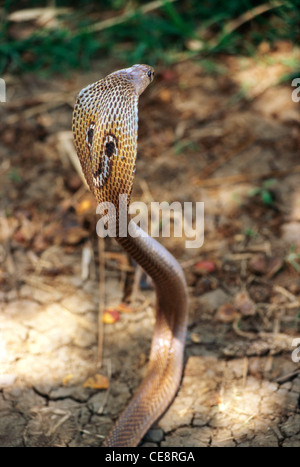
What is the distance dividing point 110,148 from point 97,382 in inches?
53.8

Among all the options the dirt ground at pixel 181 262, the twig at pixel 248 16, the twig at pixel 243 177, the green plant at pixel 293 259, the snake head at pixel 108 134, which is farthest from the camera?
the twig at pixel 248 16

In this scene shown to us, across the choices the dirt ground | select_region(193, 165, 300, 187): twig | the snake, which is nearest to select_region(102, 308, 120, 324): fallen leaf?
the dirt ground

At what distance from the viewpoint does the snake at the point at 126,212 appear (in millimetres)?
2160

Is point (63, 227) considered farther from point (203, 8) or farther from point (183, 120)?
point (203, 8)

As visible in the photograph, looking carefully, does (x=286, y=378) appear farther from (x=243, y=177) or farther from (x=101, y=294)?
(x=243, y=177)

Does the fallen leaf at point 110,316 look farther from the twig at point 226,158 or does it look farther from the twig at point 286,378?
the twig at point 226,158

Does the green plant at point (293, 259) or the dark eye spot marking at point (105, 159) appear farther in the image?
the green plant at point (293, 259)

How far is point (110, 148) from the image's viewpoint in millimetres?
2162

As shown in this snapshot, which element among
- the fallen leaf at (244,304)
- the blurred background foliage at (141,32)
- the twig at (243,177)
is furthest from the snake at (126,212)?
the blurred background foliage at (141,32)

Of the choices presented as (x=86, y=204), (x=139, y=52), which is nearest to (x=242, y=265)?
(x=86, y=204)

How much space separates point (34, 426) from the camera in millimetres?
2697

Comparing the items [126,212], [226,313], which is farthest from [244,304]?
[126,212]
